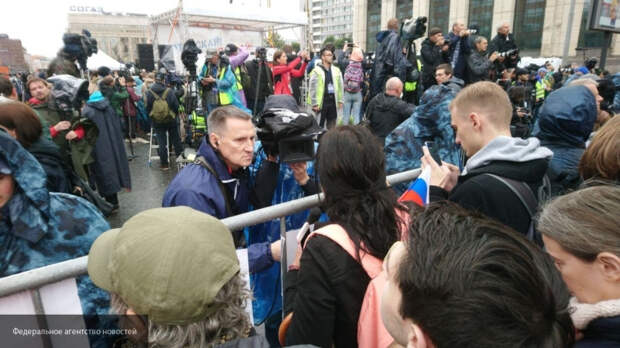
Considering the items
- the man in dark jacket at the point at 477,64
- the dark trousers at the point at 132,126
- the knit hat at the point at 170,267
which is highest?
the man in dark jacket at the point at 477,64

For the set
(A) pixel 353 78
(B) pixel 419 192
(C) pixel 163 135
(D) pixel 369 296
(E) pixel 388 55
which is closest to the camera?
(D) pixel 369 296

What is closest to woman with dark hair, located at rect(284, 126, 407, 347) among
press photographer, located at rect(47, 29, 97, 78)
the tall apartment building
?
press photographer, located at rect(47, 29, 97, 78)

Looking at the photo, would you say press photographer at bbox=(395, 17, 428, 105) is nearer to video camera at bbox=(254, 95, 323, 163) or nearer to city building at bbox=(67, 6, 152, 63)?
video camera at bbox=(254, 95, 323, 163)

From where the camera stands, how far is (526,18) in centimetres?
3831

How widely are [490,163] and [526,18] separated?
148 ft

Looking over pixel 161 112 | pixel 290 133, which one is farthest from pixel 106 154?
pixel 290 133

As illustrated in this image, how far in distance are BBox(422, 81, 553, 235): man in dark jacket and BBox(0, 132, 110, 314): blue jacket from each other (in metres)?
1.75

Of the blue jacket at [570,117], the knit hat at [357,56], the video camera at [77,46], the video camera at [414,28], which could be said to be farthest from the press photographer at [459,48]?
the video camera at [77,46]

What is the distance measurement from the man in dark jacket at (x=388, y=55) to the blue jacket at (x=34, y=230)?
579 centimetres

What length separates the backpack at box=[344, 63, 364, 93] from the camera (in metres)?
8.59

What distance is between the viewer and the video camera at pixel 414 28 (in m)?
6.14

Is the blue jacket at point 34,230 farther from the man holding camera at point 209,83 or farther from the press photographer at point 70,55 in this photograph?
the man holding camera at point 209,83

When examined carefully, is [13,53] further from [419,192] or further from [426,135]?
[419,192]

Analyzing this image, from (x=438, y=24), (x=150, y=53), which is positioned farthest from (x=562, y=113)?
(x=438, y=24)
